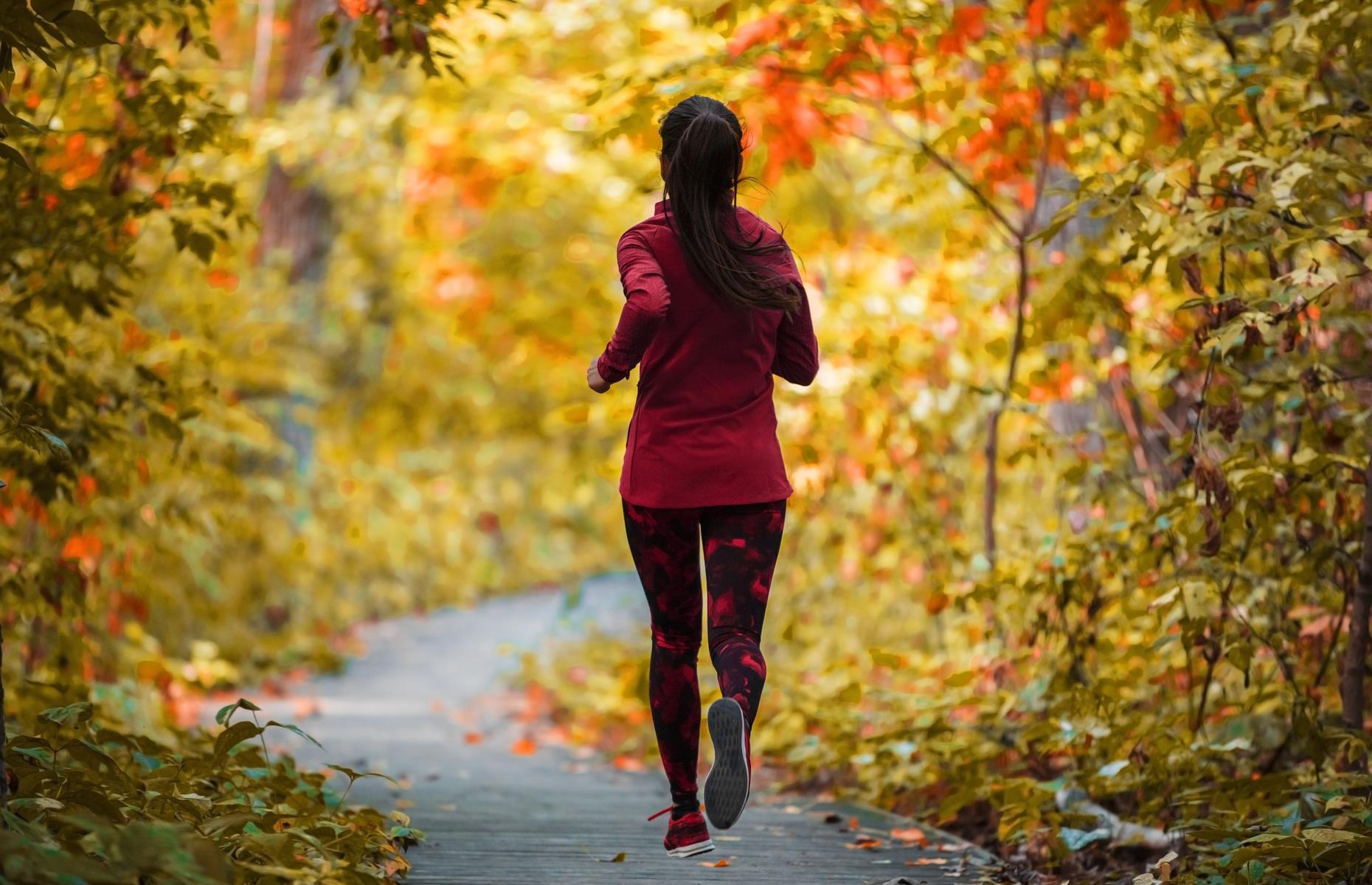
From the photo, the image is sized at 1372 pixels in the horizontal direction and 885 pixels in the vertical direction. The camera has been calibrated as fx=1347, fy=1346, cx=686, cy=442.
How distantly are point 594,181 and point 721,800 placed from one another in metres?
10.6

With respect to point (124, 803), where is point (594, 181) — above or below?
above

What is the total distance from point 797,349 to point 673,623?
0.75 metres

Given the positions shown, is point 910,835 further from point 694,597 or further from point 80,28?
point 80,28

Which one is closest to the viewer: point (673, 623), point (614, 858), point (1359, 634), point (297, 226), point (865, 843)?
point (673, 623)

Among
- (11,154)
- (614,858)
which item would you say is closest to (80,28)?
(11,154)

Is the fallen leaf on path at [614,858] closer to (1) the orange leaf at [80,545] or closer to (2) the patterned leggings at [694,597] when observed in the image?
(2) the patterned leggings at [694,597]

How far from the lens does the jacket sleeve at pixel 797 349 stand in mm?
3352

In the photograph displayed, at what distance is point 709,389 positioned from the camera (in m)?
3.19

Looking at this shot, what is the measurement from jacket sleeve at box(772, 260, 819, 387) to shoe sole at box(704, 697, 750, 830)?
0.86m

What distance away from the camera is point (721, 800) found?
9.66 ft

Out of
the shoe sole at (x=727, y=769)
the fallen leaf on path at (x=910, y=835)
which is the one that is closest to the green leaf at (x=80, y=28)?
the shoe sole at (x=727, y=769)

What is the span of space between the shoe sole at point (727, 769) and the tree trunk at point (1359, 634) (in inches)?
76.9

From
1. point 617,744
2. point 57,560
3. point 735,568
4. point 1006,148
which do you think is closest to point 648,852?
point 735,568

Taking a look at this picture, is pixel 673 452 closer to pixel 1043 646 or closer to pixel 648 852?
pixel 648 852
